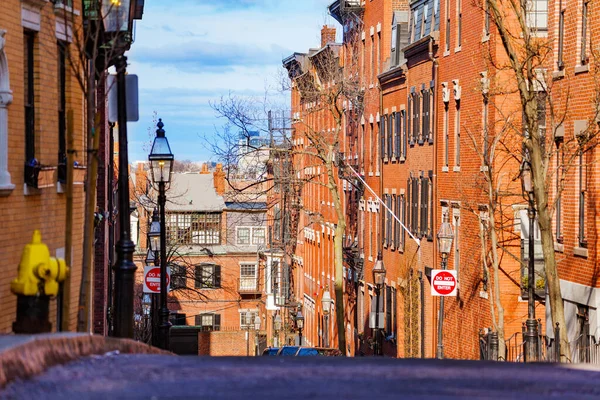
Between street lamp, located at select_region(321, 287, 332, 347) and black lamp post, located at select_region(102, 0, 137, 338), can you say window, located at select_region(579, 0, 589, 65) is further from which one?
street lamp, located at select_region(321, 287, 332, 347)

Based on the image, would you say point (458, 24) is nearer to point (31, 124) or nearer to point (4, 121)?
point (31, 124)

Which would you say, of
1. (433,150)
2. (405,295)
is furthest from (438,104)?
(405,295)

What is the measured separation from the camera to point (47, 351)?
1054cm

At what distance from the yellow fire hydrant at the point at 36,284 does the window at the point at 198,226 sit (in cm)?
7375

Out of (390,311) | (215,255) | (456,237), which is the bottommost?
(390,311)

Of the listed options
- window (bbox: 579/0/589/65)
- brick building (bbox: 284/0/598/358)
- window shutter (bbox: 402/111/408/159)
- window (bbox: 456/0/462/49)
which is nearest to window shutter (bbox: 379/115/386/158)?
brick building (bbox: 284/0/598/358)

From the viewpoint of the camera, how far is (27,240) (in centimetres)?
1825

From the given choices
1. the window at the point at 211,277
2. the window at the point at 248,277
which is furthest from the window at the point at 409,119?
the window at the point at 248,277

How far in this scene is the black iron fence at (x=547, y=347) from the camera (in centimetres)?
→ 2306

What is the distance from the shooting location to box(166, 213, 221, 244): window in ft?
282

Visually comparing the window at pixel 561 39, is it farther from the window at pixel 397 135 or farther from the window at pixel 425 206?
the window at pixel 397 135

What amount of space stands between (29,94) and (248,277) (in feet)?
215

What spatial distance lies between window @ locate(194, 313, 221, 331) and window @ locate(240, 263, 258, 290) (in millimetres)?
2999

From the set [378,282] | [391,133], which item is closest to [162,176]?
[378,282]
